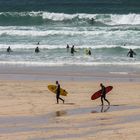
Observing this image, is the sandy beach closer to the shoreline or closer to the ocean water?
the shoreline

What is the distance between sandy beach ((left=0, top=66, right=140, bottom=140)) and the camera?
19.5 m

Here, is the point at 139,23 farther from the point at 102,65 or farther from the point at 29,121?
the point at 29,121

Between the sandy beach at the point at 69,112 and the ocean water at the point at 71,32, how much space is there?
9.00 meters

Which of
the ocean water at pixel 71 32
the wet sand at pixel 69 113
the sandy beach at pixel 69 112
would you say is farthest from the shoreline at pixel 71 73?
the wet sand at pixel 69 113

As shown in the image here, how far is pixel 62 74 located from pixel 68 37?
1990 centimetres

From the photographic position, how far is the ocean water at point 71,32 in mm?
41594

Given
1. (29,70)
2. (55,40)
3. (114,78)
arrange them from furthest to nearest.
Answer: (55,40), (29,70), (114,78)

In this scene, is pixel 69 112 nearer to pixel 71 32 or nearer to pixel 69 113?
pixel 69 113

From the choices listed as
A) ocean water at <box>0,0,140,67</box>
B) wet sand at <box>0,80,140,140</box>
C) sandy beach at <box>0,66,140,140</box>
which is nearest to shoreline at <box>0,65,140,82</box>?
sandy beach at <box>0,66,140,140</box>

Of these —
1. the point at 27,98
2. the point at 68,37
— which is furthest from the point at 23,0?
the point at 27,98

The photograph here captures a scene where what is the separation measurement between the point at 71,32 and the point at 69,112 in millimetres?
32248

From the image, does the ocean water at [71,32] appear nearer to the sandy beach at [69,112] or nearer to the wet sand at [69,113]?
the sandy beach at [69,112]

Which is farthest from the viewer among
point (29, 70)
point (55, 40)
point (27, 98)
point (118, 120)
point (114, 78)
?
point (55, 40)

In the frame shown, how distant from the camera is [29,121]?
70.9ft
